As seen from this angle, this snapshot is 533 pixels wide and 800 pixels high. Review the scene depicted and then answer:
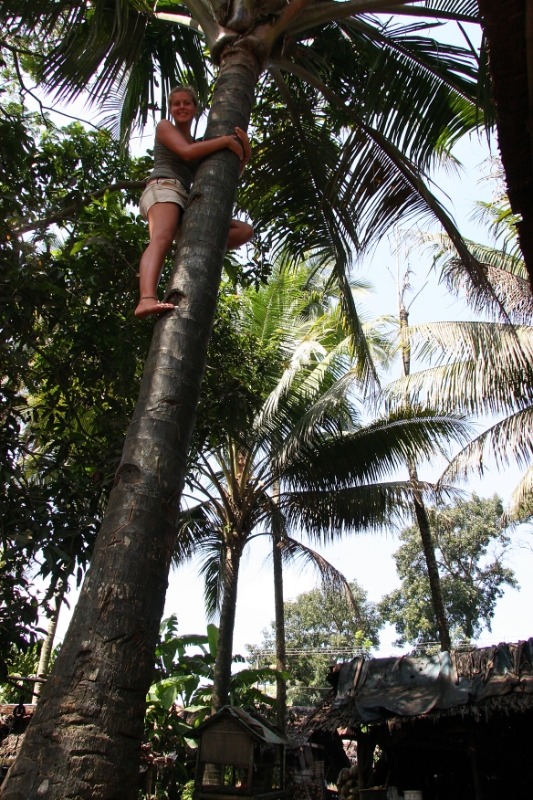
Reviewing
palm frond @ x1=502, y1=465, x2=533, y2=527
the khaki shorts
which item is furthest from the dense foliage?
palm frond @ x1=502, y1=465, x2=533, y2=527

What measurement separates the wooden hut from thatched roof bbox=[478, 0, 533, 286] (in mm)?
6433

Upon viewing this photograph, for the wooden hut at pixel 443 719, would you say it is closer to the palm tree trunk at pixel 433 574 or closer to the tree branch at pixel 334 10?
the palm tree trunk at pixel 433 574

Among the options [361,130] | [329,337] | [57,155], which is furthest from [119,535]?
[329,337]

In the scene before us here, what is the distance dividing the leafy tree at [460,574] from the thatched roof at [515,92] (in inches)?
1076

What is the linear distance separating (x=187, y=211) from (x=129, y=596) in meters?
1.58

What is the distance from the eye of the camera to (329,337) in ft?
40.7

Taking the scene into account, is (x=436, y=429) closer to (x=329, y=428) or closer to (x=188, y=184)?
(x=329, y=428)

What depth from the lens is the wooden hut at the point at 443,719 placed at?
7.21m

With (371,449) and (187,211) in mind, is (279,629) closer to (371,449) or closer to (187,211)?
(371,449)

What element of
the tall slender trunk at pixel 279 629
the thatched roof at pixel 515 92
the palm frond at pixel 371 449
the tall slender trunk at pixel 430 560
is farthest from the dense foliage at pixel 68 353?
the tall slender trunk at pixel 279 629

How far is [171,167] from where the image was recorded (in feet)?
9.39

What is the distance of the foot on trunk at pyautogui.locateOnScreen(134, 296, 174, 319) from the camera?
2150 mm

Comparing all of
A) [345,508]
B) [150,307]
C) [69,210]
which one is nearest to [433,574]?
[345,508]

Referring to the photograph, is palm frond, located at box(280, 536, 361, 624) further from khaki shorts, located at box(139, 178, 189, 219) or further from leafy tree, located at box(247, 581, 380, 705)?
leafy tree, located at box(247, 581, 380, 705)
